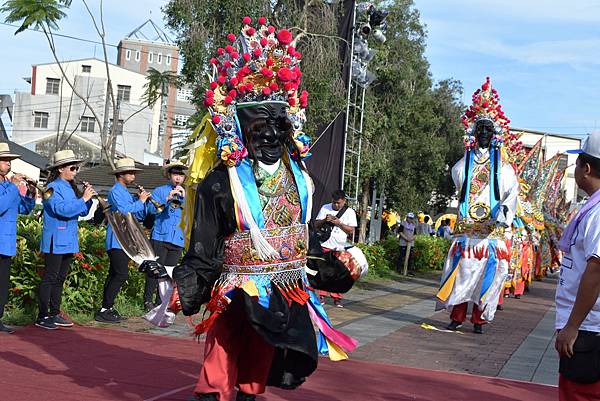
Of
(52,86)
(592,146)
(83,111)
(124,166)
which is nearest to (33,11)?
(124,166)

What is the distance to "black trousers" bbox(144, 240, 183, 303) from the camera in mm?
10172

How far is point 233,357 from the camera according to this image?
16.7ft

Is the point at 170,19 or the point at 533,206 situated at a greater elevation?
the point at 170,19

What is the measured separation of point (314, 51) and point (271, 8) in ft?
5.42

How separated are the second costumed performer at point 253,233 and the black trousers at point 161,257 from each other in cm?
489

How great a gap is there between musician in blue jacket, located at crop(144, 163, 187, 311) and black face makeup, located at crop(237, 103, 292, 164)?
4903 mm

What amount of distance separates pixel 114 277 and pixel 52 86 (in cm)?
5512

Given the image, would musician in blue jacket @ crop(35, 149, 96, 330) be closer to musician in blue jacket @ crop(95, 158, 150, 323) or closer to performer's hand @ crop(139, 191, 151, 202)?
musician in blue jacket @ crop(95, 158, 150, 323)

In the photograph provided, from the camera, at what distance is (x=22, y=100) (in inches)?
2280

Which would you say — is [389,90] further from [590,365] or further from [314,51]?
[590,365]

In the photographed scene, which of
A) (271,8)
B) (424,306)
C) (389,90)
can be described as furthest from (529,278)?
(389,90)

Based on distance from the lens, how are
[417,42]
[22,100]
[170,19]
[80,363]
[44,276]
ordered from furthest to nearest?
1. [22,100]
2. [417,42]
3. [170,19]
4. [44,276]
5. [80,363]

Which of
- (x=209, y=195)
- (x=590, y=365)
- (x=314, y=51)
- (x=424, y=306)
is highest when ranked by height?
(x=314, y=51)

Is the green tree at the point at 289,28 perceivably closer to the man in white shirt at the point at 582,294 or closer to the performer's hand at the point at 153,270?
the performer's hand at the point at 153,270
